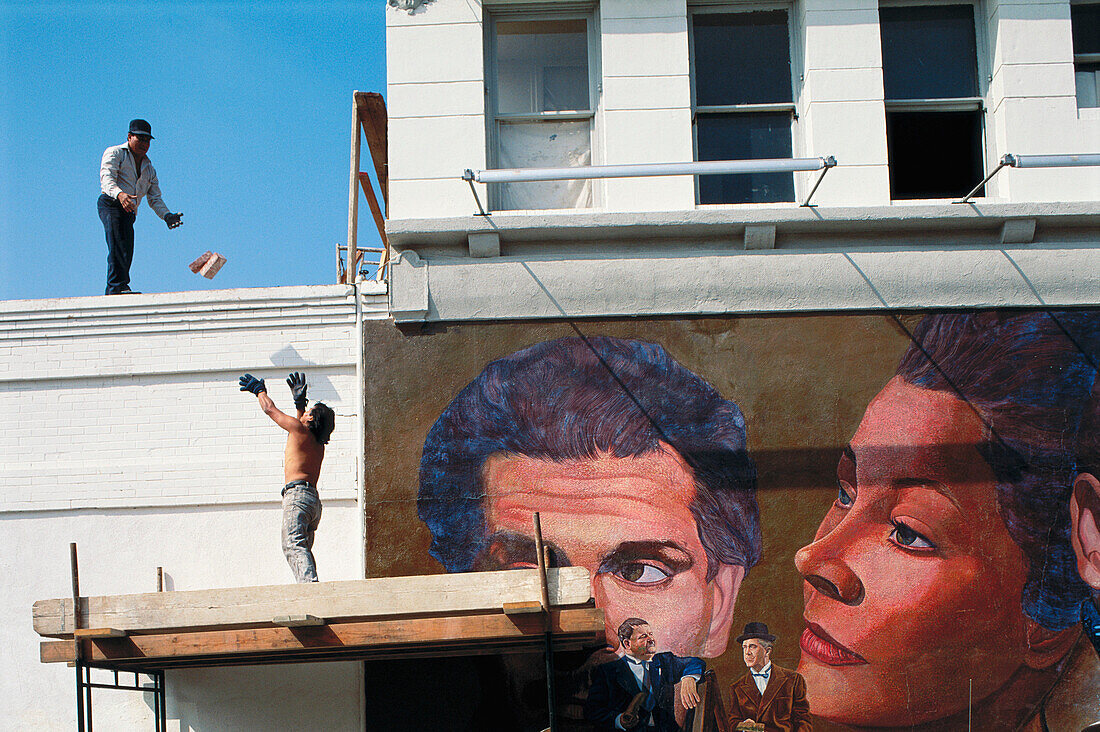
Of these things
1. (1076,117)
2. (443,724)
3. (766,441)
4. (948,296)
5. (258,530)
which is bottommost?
(443,724)

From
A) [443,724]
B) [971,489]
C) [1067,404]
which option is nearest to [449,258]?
[443,724]

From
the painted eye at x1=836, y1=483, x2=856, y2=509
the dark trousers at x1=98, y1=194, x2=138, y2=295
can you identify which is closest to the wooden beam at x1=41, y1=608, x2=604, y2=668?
the painted eye at x1=836, y1=483, x2=856, y2=509

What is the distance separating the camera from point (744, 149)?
9.84 meters

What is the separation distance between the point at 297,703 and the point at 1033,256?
23.0 ft

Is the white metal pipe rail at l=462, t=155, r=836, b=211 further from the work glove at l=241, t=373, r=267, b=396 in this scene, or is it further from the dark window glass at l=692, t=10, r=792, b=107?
the work glove at l=241, t=373, r=267, b=396

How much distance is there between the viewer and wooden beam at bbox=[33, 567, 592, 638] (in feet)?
23.3

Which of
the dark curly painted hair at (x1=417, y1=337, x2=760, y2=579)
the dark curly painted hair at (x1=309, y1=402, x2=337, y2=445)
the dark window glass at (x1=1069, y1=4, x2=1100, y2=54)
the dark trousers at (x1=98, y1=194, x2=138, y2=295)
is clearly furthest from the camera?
the dark trousers at (x1=98, y1=194, x2=138, y2=295)

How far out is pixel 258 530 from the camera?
31.1 ft

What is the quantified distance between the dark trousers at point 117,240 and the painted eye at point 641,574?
577 cm

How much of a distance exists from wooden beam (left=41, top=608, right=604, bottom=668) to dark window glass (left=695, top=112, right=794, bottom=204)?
423 centimetres

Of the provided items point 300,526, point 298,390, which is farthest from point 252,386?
point 300,526

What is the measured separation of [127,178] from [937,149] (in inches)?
311

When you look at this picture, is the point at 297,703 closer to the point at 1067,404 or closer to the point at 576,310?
the point at 576,310

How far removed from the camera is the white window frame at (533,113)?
9.81m
